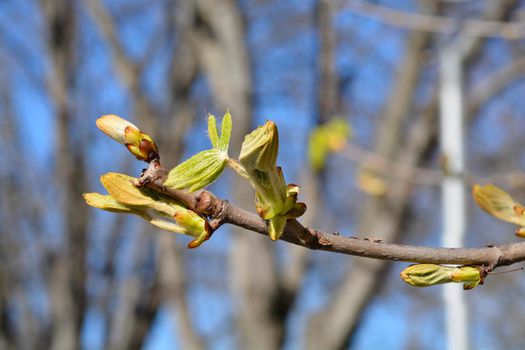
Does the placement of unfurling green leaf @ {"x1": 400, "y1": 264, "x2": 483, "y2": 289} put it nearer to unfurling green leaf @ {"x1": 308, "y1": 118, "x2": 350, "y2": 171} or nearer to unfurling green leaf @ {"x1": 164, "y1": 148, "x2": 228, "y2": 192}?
unfurling green leaf @ {"x1": 164, "y1": 148, "x2": 228, "y2": 192}

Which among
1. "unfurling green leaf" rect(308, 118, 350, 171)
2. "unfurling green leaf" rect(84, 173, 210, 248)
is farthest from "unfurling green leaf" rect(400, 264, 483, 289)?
"unfurling green leaf" rect(308, 118, 350, 171)

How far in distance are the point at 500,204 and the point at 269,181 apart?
7.1 inches

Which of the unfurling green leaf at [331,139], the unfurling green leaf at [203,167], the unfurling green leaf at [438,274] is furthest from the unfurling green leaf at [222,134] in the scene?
the unfurling green leaf at [331,139]

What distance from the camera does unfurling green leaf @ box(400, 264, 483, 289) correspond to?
38 centimetres

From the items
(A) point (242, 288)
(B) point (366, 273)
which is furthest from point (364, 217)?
(A) point (242, 288)

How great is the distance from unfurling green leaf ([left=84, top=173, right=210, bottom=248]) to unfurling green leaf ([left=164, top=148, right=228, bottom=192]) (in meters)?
0.02

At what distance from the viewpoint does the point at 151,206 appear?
1.18 ft

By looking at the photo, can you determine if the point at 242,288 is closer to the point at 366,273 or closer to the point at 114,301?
the point at 366,273

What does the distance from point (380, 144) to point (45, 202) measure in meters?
1.87

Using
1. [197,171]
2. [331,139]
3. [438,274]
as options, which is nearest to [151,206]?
[197,171]

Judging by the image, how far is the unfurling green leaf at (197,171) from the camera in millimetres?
344

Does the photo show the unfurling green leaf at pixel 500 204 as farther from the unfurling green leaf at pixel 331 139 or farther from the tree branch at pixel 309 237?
the unfurling green leaf at pixel 331 139

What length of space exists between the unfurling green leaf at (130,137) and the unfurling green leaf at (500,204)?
8.6 inches

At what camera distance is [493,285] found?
635 cm
